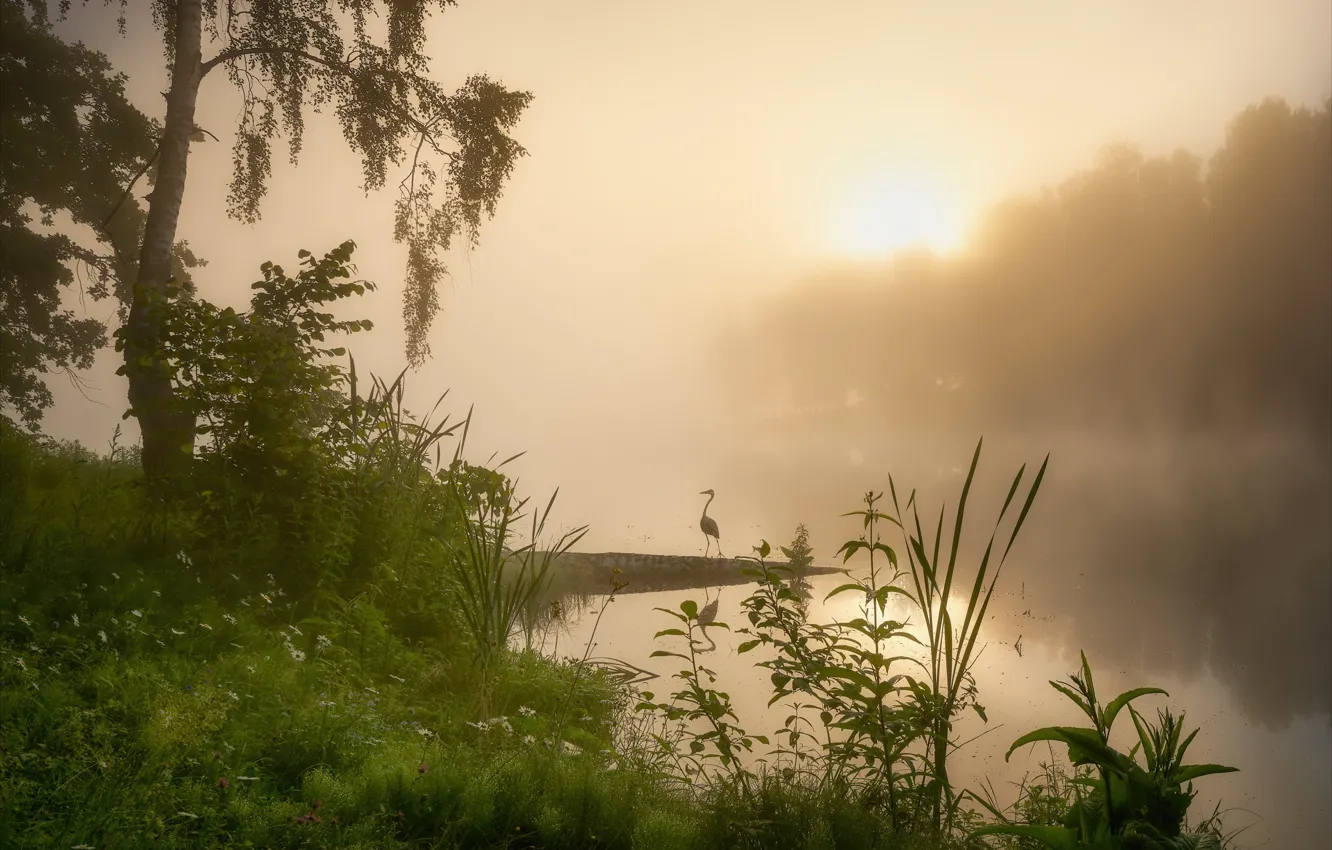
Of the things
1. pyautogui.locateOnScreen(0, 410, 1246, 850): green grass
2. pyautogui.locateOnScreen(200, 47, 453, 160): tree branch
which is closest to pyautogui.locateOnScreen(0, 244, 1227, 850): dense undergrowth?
pyautogui.locateOnScreen(0, 410, 1246, 850): green grass

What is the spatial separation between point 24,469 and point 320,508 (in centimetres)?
286

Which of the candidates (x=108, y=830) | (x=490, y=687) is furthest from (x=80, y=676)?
(x=490, y=687)

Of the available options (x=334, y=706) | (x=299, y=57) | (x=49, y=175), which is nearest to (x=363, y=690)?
(x=334, y=706)

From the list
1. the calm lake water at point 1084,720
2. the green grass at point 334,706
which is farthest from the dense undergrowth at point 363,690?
the calm lake water at point 1084,720

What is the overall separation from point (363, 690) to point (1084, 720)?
511cm

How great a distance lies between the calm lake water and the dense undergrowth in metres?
0.40

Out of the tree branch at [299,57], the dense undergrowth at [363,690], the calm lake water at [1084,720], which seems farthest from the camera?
the tree branch at [299,57]

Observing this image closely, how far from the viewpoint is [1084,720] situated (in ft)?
18.3

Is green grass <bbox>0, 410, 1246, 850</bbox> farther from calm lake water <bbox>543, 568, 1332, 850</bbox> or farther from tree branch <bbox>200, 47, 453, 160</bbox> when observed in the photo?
tree branch <bbox>200, 47, 453, 160</bbox>

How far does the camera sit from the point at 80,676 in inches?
141

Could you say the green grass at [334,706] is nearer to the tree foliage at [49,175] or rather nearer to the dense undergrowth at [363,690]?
the dense undergrowth at [363,690]

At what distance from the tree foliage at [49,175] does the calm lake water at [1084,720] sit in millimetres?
10022

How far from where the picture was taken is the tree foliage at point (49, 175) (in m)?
11.1

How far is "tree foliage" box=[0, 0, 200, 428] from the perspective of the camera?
11.1m
